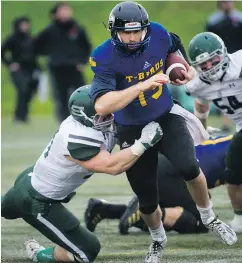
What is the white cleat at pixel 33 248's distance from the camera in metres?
5.83

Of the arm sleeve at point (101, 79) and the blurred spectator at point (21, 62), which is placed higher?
the arm sleeve at point (101, 79)

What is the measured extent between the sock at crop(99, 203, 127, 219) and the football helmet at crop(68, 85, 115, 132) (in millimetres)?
1240

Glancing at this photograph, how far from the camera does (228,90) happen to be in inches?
253

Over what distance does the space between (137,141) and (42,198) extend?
75 centimetres

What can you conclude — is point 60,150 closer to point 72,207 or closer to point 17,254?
point 17,254

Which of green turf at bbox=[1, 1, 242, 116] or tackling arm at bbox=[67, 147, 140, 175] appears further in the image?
green turf at bbox=[1, 1, 242, 116]

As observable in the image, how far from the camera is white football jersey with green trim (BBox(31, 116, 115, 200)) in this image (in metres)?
5.46

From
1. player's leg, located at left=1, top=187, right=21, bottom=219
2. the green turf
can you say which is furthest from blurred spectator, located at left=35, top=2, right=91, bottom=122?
player's leg, located at left=1, top=187, right=21, bottom=219

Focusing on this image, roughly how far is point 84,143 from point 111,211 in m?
1.44

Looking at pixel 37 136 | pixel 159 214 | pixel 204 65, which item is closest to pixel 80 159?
pixel 159 214

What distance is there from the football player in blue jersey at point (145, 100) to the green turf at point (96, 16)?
47.0 ft

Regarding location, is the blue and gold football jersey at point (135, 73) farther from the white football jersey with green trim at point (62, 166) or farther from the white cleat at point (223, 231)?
the white cleat at point (223, 231)

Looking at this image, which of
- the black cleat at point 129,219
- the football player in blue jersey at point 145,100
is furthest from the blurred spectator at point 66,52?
the football player in blue jersey at point 145,100

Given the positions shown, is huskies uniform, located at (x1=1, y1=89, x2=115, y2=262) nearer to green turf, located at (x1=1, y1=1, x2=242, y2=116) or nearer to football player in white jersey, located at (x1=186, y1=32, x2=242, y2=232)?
football player in white jersey, located at (x1=186, y1=32, x2=242, y2=232)
